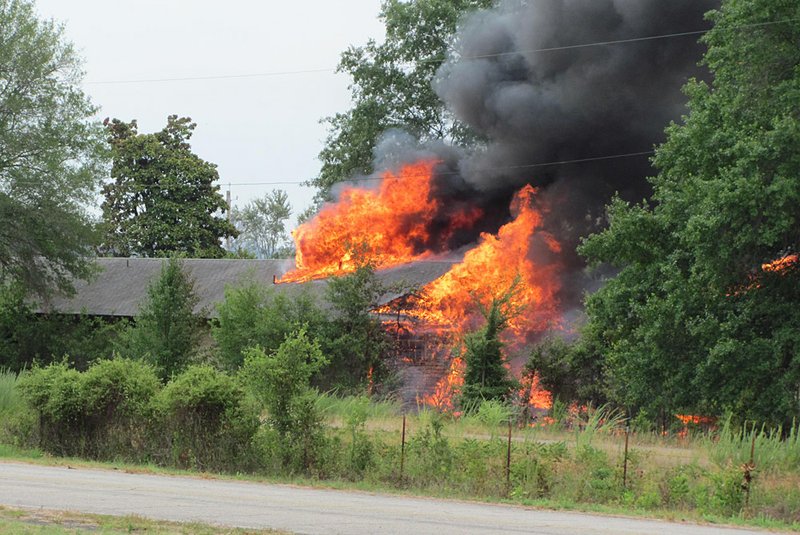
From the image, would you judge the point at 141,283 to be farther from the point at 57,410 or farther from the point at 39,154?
the point at 57,410

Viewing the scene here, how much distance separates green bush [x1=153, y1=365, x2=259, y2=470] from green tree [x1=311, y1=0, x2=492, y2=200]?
2964 centimetres

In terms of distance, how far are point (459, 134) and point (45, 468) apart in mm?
30726

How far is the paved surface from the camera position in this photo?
12461 mm

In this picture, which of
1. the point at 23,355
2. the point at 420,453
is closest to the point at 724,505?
the point at 420,453

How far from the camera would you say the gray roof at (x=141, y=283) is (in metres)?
43.2

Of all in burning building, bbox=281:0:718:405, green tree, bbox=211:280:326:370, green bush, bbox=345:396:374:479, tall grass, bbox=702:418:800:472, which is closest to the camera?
tall grass, bbox=702:418:800:472

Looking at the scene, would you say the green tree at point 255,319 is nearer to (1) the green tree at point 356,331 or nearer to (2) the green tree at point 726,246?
(1) the green tree at point 356,331

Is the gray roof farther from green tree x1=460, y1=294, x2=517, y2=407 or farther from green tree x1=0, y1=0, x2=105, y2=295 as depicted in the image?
green tree x1=460, y1=294, x2=517, y2=407

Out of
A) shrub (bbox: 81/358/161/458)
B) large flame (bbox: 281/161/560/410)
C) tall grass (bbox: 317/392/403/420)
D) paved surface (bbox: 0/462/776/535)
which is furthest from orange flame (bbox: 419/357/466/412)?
paved surface (bbox: 0/462/776/535)

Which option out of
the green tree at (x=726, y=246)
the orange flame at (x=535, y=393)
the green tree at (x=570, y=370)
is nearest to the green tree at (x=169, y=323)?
the orange flame at (x=535, y=393)

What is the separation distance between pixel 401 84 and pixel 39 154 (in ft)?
54.6

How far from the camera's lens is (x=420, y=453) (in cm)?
1752

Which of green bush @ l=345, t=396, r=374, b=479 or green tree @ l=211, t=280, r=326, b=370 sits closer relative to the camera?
green bush @ l=345, t=396, r=374, b=479

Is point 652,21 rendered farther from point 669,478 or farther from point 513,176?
point 669,478
